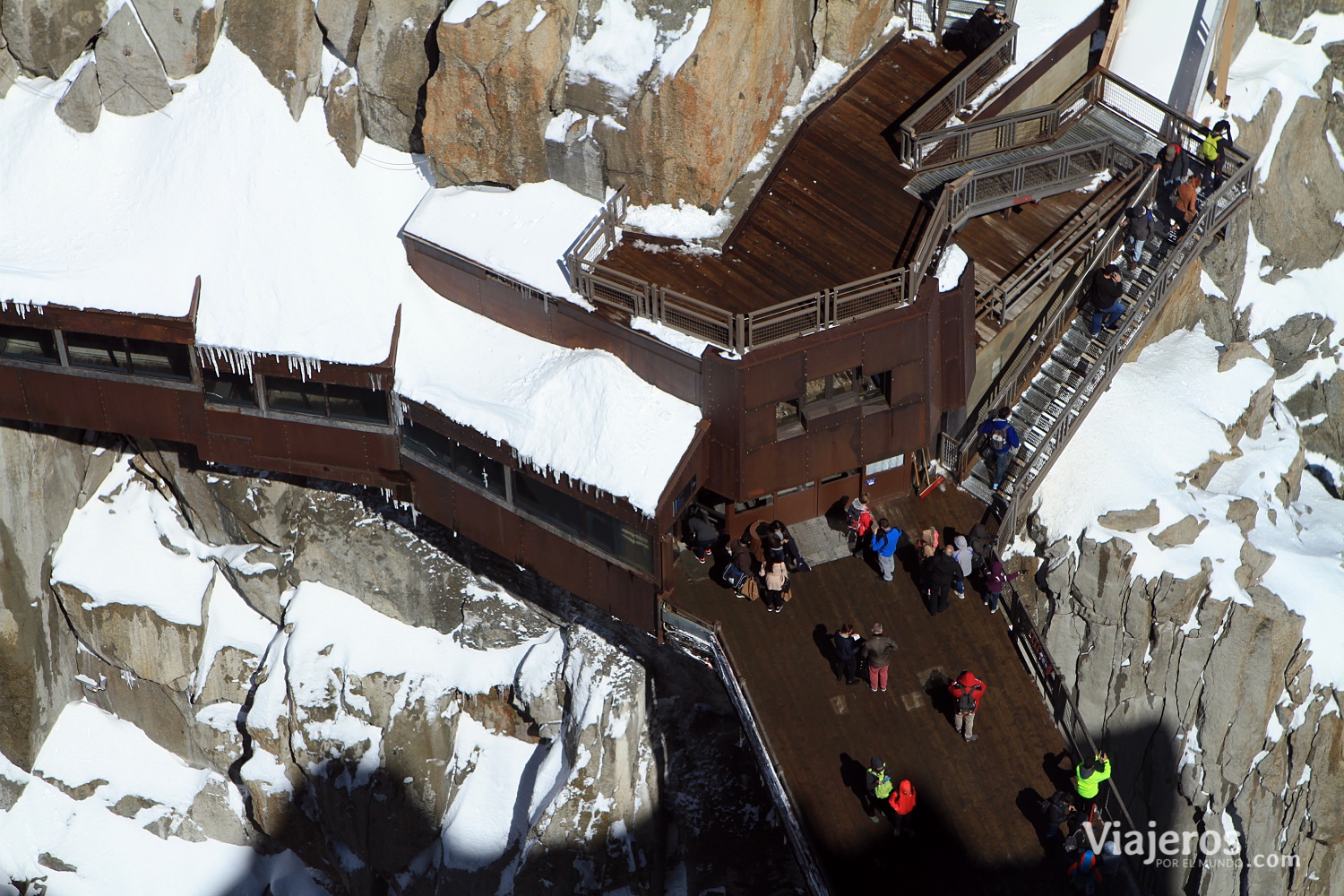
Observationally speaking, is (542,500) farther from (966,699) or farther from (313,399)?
(966,699)

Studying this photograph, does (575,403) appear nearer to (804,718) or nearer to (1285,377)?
(804,718)

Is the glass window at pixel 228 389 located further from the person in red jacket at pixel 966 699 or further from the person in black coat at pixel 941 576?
the person in red jacket at pixel 966 699

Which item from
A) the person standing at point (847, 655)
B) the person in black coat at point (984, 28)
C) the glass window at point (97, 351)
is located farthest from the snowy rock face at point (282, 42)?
the person standing at point (847, 655)

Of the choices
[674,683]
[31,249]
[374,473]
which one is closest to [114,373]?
[31,249]

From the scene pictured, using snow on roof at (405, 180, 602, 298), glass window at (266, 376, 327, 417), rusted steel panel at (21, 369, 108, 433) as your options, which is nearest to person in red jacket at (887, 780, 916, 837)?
snow on roof at (405, 180, 602, 298)

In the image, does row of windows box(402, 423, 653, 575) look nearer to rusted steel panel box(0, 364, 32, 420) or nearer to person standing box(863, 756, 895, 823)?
person standing box(863, 756, 895, 823)
